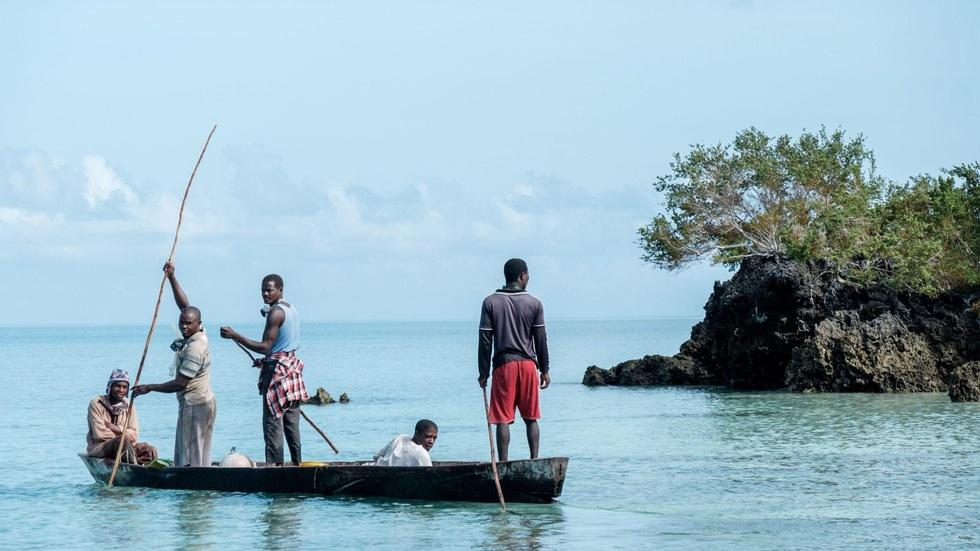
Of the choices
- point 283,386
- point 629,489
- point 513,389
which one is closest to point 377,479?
point 283,386

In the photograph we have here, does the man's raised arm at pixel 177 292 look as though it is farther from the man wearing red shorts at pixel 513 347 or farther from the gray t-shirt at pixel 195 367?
the man wearing red shorts at pixel 513 347

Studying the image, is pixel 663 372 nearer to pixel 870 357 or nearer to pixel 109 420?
pixel 870 357

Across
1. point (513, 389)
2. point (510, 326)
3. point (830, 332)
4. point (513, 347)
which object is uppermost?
point (830, 332)

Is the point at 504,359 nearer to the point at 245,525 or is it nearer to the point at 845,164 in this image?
the point at 245,525

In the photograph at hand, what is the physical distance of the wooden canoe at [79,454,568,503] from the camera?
38.9 feet

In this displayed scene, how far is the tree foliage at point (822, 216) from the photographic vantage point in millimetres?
31125

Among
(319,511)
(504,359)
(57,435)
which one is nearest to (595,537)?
(504,359)

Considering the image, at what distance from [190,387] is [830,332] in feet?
62.7

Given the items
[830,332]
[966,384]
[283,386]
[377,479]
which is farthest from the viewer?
[830,332]

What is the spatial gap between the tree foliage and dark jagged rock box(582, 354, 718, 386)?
8.86 feet

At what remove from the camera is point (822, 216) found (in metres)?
31.6

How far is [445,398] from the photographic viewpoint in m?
36.7

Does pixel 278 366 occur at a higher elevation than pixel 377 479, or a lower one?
higher

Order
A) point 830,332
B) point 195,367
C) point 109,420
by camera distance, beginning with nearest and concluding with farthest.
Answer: point 195,367 → point 109,420 → point 830,332
